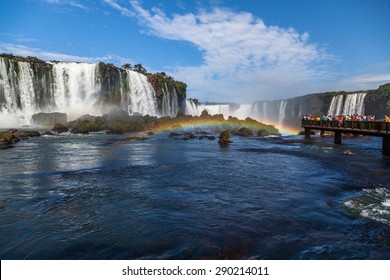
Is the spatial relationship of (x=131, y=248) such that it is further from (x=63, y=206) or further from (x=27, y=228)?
(x=63, y=206)

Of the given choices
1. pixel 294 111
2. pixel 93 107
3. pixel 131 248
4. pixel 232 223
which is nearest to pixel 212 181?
pixel 232 223

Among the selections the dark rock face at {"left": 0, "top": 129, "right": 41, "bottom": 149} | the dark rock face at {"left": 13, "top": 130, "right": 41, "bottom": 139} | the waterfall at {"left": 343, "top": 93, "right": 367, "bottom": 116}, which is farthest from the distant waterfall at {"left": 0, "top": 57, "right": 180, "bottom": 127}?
the waterfall at {"left": 343, "top": 93, "right": 367, "bottom": 116}

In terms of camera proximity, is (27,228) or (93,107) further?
(93,107)

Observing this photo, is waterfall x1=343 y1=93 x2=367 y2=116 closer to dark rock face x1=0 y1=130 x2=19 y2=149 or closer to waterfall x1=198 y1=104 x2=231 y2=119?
waterfall x1=198 y1=104 x2=231 y2=119

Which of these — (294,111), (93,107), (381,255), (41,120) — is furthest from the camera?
(294,111)

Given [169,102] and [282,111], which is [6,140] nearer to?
[169,102]

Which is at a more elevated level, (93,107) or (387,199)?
(93,107)
